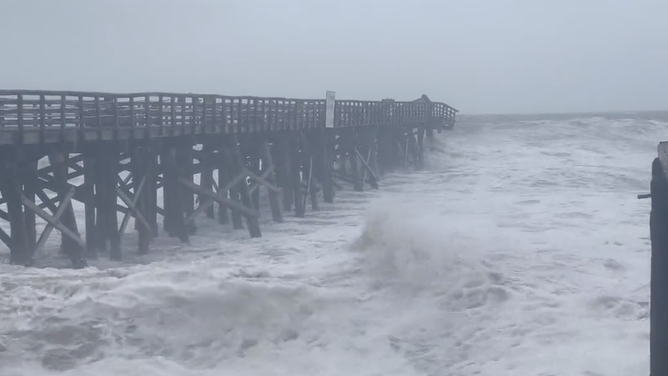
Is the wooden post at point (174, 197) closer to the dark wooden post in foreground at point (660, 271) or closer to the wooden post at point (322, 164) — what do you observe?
the wooden post at point (322, 164)

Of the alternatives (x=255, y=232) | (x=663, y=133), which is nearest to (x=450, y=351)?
(x=255, y=232)

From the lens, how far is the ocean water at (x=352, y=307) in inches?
332

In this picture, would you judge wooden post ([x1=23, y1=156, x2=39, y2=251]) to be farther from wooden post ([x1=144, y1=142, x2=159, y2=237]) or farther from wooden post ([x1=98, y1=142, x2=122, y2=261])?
wooden post ([x1=144, y1=142, x2=159, y2=237])

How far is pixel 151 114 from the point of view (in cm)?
1566

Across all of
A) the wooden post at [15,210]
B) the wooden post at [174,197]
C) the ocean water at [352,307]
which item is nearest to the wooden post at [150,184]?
the wooden post at [174,197]

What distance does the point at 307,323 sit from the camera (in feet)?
31.7

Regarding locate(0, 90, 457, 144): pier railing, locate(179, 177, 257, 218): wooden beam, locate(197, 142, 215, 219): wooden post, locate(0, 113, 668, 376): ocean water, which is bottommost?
locate(0, 113, 668, 376): ocean water

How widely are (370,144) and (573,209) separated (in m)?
9.58

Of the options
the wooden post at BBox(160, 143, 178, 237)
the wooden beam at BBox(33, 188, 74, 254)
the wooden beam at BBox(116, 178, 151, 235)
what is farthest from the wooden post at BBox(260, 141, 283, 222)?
the wooden beam at BBox(33, 188, 74, 254)

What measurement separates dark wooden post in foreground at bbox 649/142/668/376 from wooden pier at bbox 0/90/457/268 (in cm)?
1068

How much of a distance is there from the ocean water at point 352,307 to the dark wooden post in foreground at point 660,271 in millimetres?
4657

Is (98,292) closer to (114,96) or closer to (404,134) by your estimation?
(114,96)

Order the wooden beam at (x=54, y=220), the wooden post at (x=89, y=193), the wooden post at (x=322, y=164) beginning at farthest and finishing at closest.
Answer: the wooden post at (x=322, y=164) → the wooden post at (x=89, y=193) → the wooden beam at (x=54, y=220)

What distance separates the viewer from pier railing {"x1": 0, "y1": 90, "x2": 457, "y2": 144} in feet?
42.0
